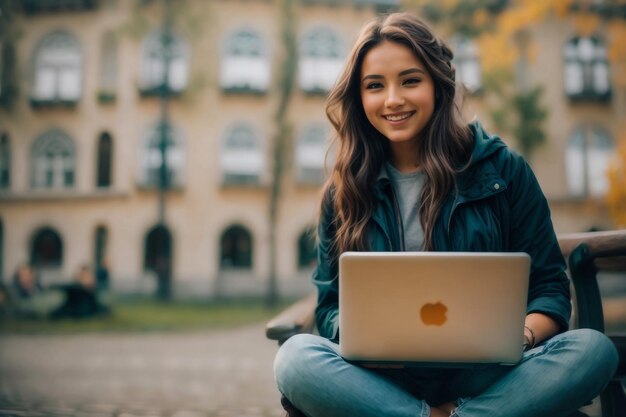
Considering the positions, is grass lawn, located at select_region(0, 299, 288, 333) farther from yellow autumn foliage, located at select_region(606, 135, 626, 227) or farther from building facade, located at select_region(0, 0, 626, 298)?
yellow autumn foliage, located at select_region(606, 135, 626, 227)

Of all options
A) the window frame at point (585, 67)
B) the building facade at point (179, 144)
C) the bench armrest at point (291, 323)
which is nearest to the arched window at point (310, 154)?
the building facade at point (179, 144)

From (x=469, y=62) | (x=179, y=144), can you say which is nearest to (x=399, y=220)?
(x=179, y=144)

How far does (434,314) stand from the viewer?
1.78 m

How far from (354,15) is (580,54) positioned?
697 cm

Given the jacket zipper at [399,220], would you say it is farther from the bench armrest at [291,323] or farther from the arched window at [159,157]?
the arched window at [159,157]

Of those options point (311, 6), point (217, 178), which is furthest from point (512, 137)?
point (217, 178)

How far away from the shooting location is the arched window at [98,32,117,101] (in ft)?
59.6

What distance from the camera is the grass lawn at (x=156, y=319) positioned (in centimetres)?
1229

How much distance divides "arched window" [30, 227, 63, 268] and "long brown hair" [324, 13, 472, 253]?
17.0 m

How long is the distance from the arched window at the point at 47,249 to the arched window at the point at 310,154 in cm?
736

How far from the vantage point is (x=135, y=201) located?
693 inches

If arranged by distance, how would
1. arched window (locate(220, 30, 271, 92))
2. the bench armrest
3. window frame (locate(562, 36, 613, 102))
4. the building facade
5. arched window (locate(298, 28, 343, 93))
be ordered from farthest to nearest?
window frame (locate(562, 36, 613, 102)), arched window (locate(298, 28, 343, 93)), arched window (locate(220, 30, 271, 92)), the building facade, the bench armrest

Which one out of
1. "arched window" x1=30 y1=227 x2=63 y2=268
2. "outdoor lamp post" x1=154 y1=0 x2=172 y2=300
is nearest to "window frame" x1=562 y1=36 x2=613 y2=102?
"outdoor lamp post" x1=154 y1=0 x2=172 y2=300

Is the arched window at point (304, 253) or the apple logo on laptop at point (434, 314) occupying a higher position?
the apple logo on laptop at point (434, 314)
